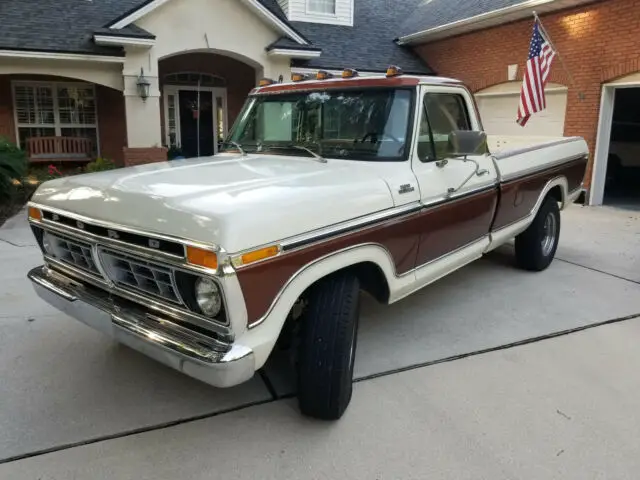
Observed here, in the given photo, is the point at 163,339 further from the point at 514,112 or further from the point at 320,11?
the point at 320,11

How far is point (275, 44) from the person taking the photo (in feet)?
39.6

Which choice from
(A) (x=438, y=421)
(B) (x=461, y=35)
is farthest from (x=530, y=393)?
(B) (x=461, y=35)

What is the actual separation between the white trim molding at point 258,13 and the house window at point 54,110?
11.4 ft

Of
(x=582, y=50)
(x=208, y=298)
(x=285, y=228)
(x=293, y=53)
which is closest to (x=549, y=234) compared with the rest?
(x=285, y=228)

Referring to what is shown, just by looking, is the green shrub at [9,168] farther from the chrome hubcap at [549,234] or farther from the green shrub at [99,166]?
the chrome hubcap at [549,234]

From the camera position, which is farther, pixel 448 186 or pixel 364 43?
pixel 364 43

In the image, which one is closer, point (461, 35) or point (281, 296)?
point (281, 296)

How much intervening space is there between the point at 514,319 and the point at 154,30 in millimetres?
9798

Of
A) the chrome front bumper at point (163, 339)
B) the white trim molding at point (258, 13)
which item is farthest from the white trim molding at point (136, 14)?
the chrome front bumper at point (163, 339)

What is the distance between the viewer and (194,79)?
14609 millimetres

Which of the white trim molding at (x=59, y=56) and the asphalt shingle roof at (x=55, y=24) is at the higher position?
the asphalt shingle roof at (x=55, y=24)

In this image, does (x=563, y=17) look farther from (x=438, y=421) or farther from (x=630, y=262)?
(x=438, y=421)

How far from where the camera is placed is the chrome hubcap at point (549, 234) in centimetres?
594

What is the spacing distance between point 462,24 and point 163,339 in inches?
492
